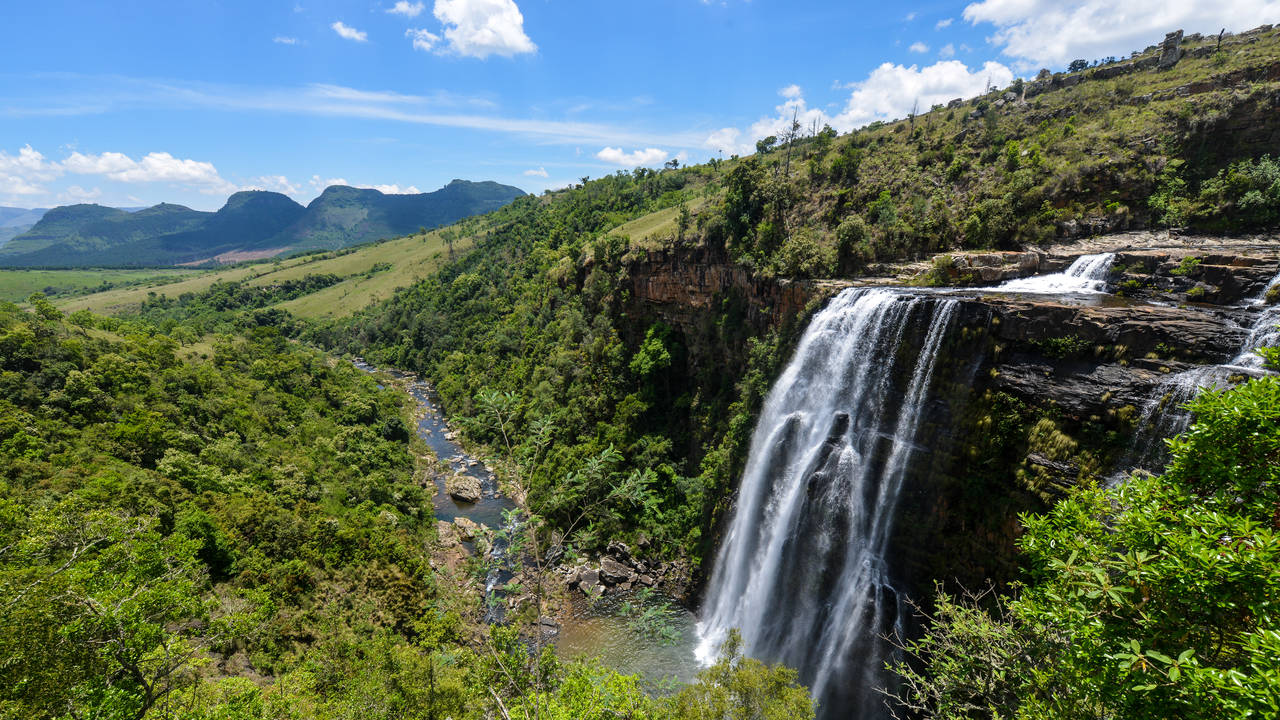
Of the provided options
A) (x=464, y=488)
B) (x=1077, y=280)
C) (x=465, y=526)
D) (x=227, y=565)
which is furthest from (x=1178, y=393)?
(x=464, y=488)

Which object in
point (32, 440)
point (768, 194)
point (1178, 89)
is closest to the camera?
point (32, 440)

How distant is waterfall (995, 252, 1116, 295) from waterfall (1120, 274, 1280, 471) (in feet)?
21.6

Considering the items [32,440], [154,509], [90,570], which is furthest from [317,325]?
[90,570]

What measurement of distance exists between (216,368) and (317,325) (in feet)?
234

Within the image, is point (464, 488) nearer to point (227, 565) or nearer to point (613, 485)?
point (227, 565)

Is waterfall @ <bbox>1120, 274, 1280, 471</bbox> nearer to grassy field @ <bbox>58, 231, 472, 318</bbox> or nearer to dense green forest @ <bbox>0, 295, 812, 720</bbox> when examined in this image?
dense green forest @ <bbox>0, 295, 812, 720</bbox>

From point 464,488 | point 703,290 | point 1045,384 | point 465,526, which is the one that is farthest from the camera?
point 464,488

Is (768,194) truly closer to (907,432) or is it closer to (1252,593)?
(907,432)

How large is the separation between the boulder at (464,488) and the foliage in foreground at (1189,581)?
44.5 metres

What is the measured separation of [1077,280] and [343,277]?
7260 inches

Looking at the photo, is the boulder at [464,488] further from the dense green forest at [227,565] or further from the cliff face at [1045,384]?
the cliff face at [1045,384]

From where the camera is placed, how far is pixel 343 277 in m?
162

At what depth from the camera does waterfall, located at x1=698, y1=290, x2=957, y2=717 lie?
21938 mm

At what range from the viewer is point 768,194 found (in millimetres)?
40438
